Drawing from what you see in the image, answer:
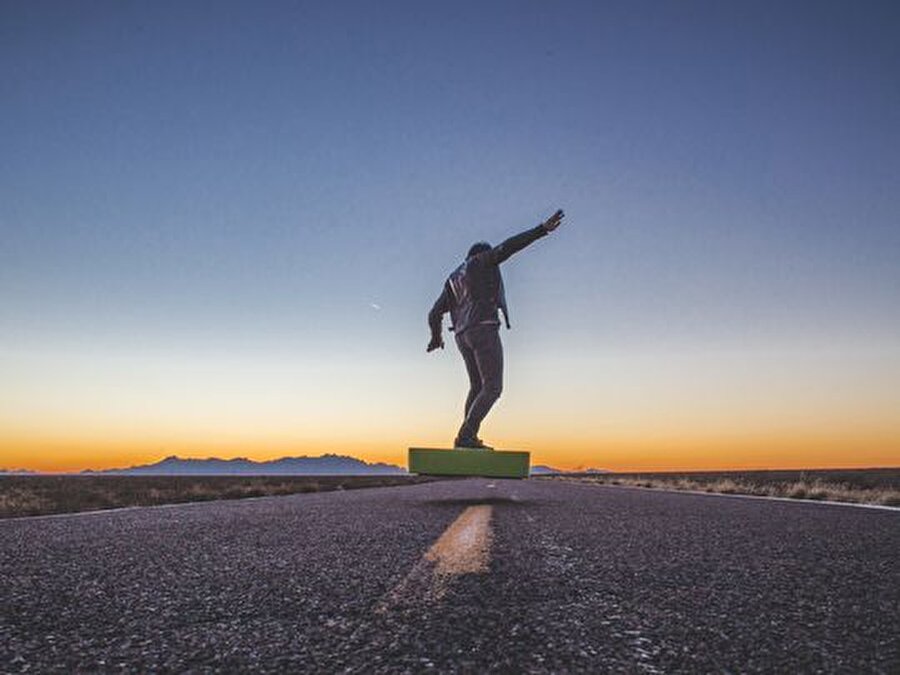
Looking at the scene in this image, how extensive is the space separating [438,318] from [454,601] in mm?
9254

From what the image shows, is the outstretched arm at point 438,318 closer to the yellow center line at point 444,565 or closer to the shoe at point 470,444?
the shoe at point 470,444

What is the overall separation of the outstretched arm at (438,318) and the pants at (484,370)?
1.13 metres

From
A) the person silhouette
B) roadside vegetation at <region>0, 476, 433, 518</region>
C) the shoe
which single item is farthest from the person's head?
roadside vegetation at <region>0, 476, 433, 518</region>

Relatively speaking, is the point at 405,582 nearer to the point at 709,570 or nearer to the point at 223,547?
the point at 709,570

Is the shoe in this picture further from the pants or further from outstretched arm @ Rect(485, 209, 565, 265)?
outstretched arm @ Rect(485, 209, 565, 265)

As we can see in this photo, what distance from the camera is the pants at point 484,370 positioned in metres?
9.95

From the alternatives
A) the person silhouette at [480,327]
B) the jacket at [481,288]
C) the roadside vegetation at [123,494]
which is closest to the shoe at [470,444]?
the person silhouette at [480,327]

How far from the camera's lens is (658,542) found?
3.75m

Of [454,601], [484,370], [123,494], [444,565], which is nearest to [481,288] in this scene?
[484,370]

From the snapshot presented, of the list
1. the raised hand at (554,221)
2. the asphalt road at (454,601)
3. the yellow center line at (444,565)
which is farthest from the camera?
the raised hand at (554,221)

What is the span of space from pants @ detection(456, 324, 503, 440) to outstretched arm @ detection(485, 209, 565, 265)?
3.51 ft

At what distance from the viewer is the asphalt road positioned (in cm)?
154

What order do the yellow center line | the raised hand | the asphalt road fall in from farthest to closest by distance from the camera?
the raised hand
the yellow center line
the asphalt road

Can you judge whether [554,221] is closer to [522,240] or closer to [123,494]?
[522,240]
